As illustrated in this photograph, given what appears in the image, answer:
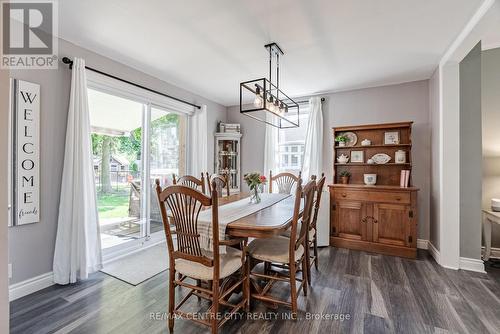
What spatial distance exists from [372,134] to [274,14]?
2.68 meters

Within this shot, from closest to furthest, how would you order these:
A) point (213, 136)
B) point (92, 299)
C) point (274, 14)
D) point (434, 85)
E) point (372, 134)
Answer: point (274, 14), point (92, 299), point (434, 85), point (372, 134), point (213, 136)

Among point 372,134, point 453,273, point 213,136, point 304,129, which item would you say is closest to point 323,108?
point 304,129

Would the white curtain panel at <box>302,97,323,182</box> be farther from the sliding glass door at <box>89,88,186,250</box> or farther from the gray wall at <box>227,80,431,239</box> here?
the sliding glass door at <box>89,88,186,250</box>

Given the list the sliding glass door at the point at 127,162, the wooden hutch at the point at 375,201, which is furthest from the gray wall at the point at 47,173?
the wooden hutch at the point at 375,201

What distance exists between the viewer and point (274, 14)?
206 centimetres

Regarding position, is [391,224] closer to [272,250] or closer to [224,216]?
[272,250]

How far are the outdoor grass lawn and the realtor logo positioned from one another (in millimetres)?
1571

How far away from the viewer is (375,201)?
338 cm

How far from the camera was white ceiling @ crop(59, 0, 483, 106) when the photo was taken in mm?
1981

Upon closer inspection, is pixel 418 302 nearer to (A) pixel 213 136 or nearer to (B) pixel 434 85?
(B) pixel 434 85

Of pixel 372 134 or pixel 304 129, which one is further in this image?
pixel 304 129

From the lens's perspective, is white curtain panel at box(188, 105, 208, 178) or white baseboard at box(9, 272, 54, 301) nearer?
white baseboard at box(9, 272, 54, 301)

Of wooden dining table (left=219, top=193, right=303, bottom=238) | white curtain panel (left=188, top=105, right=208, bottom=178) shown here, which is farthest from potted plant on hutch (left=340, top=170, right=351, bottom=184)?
white curtain panel (left=188, top=105, right=208, bottom=178)

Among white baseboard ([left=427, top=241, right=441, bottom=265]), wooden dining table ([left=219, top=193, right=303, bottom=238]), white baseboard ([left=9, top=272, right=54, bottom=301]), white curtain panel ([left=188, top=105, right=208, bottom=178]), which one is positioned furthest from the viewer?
white curtain panel ([left=188, top=105, right=208, bottom=178])
